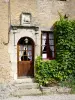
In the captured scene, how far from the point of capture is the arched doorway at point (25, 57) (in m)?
15.2

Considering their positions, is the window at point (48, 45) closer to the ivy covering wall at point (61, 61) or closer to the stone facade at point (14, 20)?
the stone facade at point (14, 20)

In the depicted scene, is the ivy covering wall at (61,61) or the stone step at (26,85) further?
the ivy covering wall at (61,61)

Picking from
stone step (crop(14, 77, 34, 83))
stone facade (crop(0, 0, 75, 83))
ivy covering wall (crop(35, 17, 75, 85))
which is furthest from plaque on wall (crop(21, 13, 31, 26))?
stone step (crop(14, 77, 34, 83))

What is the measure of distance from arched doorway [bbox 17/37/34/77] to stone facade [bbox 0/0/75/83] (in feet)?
1.18

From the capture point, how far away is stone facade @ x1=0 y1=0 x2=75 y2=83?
575 inches

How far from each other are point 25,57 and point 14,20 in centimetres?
218

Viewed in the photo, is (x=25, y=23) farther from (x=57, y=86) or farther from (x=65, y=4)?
(x=57, y=86)

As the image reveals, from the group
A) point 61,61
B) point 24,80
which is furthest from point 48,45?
point 24,80

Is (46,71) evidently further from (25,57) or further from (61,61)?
(25,57)

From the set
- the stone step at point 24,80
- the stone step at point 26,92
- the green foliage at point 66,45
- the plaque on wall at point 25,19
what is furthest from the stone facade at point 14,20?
the stone step at point 26,92

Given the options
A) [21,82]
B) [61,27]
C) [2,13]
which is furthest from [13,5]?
[21,82]

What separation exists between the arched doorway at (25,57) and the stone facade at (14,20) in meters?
0.36

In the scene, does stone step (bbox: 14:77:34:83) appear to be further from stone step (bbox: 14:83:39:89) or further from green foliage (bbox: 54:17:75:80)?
green foliage (bbox: 54:17:75:80)

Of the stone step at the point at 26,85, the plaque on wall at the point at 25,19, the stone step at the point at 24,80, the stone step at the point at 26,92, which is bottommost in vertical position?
the stone step at the point at 26,92
